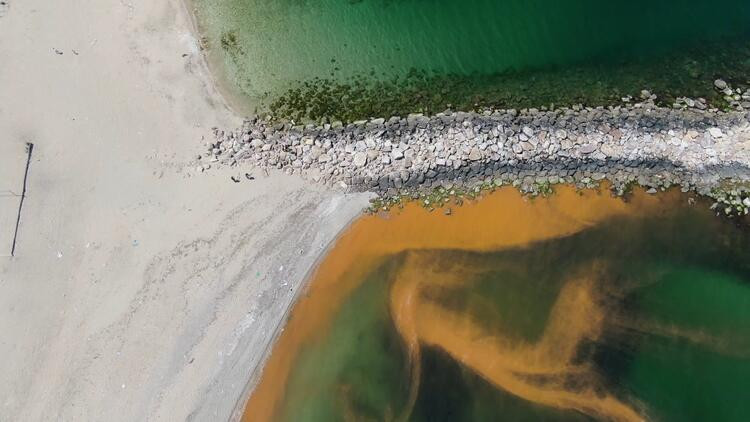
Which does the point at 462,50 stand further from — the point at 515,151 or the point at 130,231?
the point at 130,231

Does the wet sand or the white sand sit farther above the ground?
the white sand

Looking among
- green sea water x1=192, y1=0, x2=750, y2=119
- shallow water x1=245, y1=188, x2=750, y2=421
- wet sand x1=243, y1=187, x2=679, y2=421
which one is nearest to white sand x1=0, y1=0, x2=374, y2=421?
wet sand x1=243, y1=187, x2=679, y2=421

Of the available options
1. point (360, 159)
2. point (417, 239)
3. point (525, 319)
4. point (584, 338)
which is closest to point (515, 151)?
point (417, 239)

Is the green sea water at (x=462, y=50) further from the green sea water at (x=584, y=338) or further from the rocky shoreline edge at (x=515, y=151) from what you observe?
the green sea water at (x=584, y=338)

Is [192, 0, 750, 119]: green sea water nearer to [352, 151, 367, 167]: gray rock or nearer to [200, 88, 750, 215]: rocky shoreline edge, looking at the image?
[200, 88, 750, 215]: rocky shoreline edge

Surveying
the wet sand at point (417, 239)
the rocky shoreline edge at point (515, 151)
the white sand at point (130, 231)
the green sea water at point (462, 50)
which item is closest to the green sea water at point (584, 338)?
the wet sand at point (417, 239)

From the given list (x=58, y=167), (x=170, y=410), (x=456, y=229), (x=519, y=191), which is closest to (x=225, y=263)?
(x=170, y=410)

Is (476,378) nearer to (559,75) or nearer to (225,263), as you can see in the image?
(225,263)
